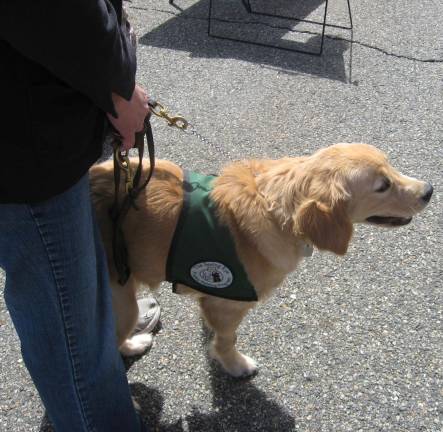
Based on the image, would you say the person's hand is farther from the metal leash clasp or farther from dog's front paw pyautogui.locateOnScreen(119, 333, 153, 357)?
dog's front paw pyautogui.locateOnScreen(119, 333, 153, 357)

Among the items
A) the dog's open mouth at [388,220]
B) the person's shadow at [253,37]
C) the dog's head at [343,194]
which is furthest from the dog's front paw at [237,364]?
the person's shadow at [253,37]

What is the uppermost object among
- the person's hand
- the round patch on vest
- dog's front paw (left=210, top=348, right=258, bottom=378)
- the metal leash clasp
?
the person's hand

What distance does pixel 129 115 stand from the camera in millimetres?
1534

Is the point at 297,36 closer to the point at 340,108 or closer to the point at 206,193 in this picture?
the point at 340,108

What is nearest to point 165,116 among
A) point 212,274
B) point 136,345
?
point 212,274

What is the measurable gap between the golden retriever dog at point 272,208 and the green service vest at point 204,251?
0.11 ft

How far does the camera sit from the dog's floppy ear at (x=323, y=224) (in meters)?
2.02


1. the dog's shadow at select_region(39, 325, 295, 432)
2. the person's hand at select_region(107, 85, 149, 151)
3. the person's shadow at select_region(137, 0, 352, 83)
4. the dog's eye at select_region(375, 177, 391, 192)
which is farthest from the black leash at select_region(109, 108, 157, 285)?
the person's shadow at select_region(137, 0, 352, 83)

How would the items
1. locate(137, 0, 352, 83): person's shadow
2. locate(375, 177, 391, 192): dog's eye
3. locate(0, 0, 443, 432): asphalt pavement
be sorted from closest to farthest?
locate(375, 177, 391, 192): dog's eye → locate(0, 0, 443, 432): asphalt pavement → locate(137, 0, 352, 83): person's shadow

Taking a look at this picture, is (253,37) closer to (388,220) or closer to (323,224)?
(388,220)

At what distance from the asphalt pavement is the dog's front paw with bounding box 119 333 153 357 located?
51 mm

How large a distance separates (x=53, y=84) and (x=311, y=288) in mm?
2177

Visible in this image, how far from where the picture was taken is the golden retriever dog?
2.07 m

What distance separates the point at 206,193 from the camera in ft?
7.16
